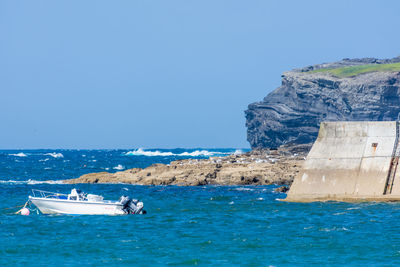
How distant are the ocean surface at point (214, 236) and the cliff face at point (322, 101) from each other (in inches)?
3621

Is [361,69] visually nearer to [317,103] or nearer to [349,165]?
[317,103]

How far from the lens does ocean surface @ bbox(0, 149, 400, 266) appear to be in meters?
24.9

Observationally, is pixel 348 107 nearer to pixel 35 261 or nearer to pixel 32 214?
pixel 32 214

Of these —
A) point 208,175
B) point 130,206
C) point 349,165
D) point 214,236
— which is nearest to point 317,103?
point 208,175

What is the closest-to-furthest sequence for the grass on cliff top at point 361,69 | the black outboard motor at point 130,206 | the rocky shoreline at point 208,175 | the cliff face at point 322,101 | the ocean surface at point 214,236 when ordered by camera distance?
the ocean surface at point 214,236
the black outboard motor at point 130,206
the rocky shoreline at point 208,175
the cliff face at point 322,101
the grass on cliff top at point 361,69

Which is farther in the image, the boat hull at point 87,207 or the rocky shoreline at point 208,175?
the rocky shoreline at point 208,175

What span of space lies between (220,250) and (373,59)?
148 meters

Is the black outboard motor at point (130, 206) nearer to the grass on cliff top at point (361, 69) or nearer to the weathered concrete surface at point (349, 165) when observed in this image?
the weathered concrete surface at point (349, 165)

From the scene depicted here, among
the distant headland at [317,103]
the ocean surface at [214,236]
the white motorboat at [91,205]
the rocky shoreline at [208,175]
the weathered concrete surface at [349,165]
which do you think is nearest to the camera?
the ocean surface at [214,236]

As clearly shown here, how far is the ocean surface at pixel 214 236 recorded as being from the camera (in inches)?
979

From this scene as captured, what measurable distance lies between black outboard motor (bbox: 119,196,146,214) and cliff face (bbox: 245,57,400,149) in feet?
325

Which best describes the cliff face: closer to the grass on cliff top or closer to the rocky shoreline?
the grass on cliff top

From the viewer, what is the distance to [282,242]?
28.1 m

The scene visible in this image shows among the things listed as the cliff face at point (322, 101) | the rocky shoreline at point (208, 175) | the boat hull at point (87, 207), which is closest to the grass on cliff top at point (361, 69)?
the cliff face at point (322, 101)
